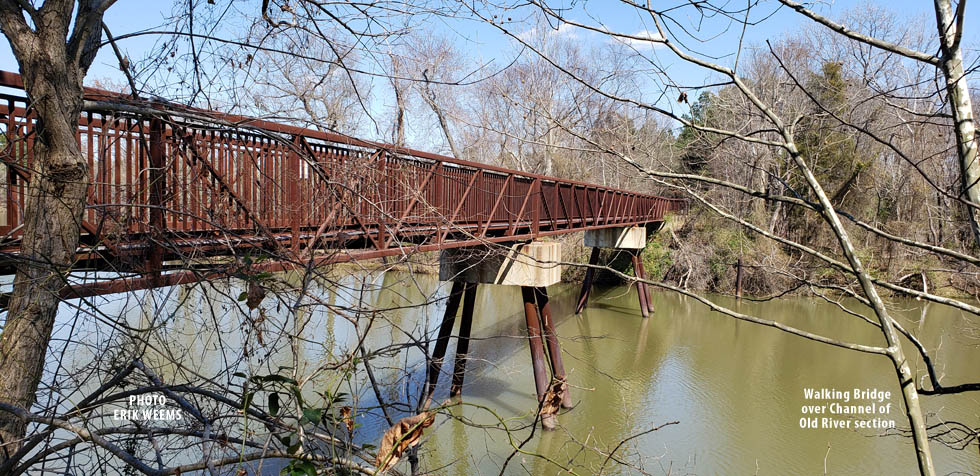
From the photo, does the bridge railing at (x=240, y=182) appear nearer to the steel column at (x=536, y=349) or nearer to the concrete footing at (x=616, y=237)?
the steel column at (x=536, y=349)

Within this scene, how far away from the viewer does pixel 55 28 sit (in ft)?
7.59

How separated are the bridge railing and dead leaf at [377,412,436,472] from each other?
3.84 ft

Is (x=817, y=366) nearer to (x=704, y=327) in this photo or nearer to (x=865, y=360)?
(x=865, y=360)

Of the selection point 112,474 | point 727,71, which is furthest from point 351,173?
point 112,474

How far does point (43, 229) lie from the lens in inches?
90.7

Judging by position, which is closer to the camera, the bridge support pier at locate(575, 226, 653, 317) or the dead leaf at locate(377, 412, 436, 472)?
the dead leaf at locate(377, 412, 436, 472)

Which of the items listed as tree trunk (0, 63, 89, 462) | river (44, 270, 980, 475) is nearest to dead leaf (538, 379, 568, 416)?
river (44, 270, 980, 475)

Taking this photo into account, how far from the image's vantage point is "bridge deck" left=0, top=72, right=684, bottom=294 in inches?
106

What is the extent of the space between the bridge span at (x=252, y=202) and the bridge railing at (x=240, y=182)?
0.05ft

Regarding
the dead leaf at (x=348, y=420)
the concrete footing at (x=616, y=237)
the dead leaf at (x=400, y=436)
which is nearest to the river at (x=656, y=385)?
the dead leaf at (x=348, y=420)

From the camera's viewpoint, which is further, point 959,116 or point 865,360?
point 865,360

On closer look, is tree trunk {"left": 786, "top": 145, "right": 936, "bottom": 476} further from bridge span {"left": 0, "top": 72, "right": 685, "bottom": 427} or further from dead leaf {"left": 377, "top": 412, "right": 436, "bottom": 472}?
dead leaf {"left": 377, "top": 412, "right": 436, "bottom": 472}

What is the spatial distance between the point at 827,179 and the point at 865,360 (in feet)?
33.6

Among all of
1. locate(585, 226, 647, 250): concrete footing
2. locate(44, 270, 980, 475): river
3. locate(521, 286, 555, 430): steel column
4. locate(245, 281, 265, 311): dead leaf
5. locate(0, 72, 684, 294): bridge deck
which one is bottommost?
locate(44, 270, 980, 475): river
